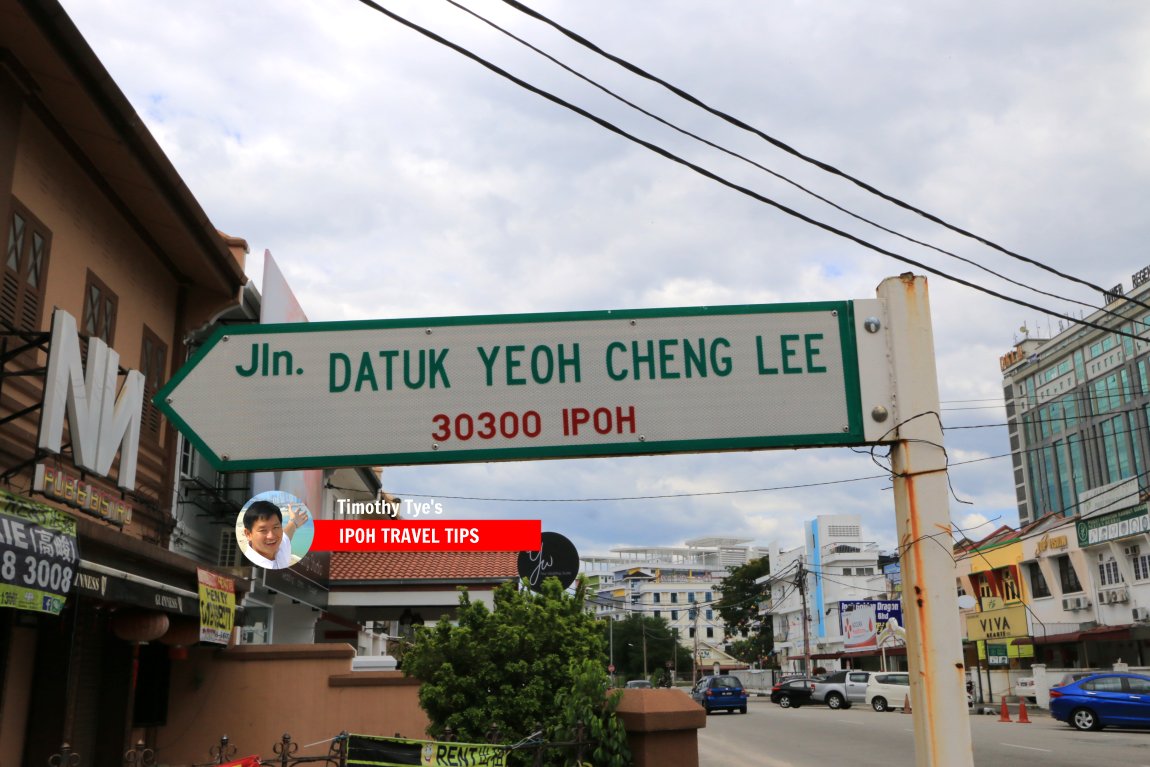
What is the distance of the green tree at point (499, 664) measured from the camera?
29.2 feet

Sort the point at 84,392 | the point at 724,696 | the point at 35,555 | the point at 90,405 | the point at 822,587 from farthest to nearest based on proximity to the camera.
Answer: the point at 822,587
the point at 724,696
the point at 90,405
the point at 84,392
the point at 35,555

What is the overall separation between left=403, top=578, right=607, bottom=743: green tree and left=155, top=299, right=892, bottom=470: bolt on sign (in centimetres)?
573

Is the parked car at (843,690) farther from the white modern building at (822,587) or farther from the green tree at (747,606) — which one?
the green tree at (747,606)

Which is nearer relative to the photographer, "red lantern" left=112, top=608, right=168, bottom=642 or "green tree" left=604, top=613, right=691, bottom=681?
"red lantern" left=112, top=608, right=168, bottom=642

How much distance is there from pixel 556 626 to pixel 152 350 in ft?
22.5

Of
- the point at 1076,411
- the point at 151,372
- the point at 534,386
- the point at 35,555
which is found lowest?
the point at 35,555

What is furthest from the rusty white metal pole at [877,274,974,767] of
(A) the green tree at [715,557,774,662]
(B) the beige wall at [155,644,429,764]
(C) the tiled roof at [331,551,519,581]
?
(A) the green tree at [715,557,774,662]

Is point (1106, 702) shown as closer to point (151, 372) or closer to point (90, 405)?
point (151, 372)

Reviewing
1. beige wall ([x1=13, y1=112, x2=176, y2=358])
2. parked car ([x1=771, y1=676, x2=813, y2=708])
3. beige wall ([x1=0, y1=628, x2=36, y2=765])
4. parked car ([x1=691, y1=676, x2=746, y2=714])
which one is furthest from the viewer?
parked car ([x1=771, y1=676, x2=813, y2=708])

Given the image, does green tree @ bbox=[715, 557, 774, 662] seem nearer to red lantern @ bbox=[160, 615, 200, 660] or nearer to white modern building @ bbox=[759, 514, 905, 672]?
white modern building @ bbox=[759, 514, 905, 672]

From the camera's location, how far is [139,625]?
11.1 metres

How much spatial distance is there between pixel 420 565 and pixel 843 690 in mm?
23107

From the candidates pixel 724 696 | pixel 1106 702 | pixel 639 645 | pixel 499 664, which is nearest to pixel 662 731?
pixel 499 664

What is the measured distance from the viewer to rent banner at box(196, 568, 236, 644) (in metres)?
12.2
